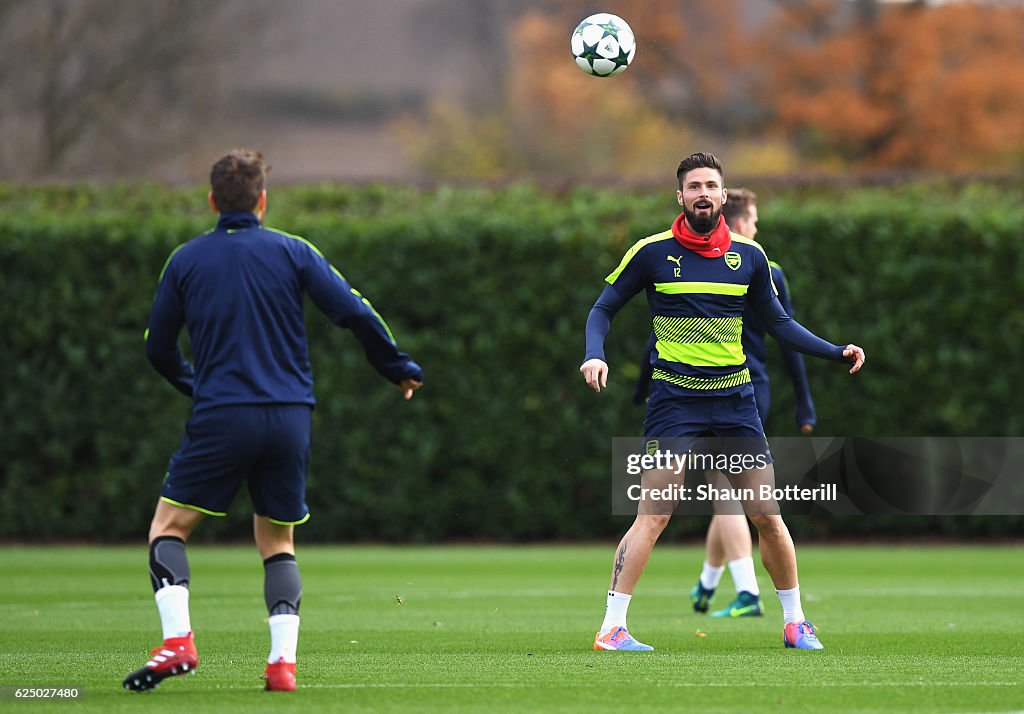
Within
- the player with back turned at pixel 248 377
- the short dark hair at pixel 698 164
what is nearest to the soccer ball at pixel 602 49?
the short dark hair at pixel 698 164

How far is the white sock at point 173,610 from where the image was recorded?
601cm

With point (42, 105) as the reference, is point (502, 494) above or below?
below

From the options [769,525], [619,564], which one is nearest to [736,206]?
[769,525]

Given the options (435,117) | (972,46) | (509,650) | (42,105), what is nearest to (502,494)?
(509,650)

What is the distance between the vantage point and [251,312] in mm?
6195

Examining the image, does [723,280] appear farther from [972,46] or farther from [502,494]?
[972,46]

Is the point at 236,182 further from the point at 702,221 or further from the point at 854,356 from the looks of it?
the point at 854,356

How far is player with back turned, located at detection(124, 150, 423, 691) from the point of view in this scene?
6145 mm

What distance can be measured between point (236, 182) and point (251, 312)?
550 millimetres

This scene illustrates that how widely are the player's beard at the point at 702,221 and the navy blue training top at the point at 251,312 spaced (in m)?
1.94

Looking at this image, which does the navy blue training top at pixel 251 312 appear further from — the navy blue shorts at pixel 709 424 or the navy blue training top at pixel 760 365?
the navy blue training top at pixel 760 365

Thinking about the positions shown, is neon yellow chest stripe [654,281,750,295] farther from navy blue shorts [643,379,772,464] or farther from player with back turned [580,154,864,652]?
navy blue shorts [643,379,772,464]

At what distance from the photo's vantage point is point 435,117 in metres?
40.3

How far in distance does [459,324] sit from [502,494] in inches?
77.8
